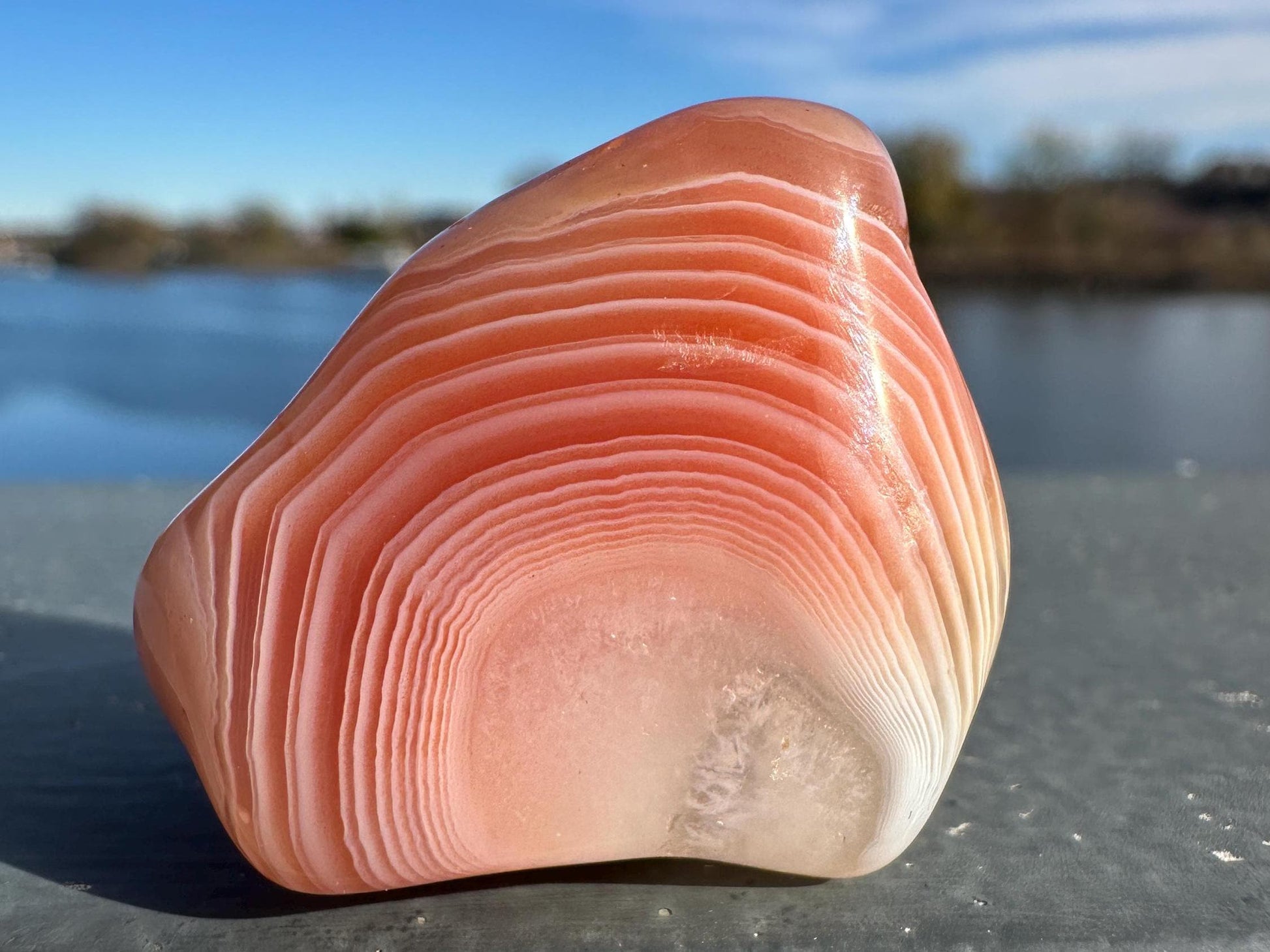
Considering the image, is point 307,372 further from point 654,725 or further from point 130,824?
point 654,725

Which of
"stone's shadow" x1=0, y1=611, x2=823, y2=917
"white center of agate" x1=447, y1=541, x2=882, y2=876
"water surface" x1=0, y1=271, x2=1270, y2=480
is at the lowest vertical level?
"water surface" x1=0, y1=271, x2=1270, y2=480

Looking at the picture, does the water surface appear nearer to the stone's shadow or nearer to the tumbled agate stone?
the stone's shadow

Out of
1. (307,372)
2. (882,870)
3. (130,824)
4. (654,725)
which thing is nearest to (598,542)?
(654,725)

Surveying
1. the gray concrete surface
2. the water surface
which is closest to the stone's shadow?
the gray concrete surface

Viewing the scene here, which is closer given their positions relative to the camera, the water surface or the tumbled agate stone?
the tumbled agate stone

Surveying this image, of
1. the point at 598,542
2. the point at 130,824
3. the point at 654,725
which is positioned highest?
the point at 598,542

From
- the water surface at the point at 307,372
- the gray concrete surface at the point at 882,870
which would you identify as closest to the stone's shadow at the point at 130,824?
the gray concrete surface at the point at 882,870

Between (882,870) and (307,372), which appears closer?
(882,870)
